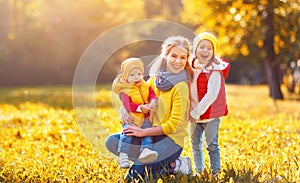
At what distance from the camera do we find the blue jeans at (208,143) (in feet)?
15.6

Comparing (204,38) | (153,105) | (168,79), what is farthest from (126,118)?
(204,38)

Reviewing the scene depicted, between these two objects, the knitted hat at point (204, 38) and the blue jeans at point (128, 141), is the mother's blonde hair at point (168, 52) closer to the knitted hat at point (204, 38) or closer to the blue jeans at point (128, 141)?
the knitted hat at point (204, 38)

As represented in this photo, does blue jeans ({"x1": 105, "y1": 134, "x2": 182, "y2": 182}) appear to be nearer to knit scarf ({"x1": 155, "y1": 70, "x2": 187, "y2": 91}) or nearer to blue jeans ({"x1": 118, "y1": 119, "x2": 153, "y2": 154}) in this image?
blue jeans ({"x1": 118, "y1": 119, "x2": 153, "y2": 154})

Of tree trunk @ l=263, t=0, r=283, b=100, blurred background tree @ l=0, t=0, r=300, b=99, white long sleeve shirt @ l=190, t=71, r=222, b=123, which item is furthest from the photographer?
blurred background tree @ l=0, t=0, r=300, b=99

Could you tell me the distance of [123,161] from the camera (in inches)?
176

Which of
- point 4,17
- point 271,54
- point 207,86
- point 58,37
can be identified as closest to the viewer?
point 207,86

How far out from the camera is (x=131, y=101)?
4.52 m

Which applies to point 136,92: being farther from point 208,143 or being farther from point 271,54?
point 271,54

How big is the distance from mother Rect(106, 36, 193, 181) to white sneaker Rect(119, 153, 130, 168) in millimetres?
60

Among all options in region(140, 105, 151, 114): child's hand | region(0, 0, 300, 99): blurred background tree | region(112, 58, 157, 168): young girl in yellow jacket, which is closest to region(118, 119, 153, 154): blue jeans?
region(112, 58, 157, 168): young girl in yellow jacket

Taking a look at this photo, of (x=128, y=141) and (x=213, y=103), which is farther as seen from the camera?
(x=213, y=103)

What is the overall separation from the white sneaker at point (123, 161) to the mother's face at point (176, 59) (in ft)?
2.78

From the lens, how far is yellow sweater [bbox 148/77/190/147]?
4398mm

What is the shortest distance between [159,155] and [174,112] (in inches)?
15.7
